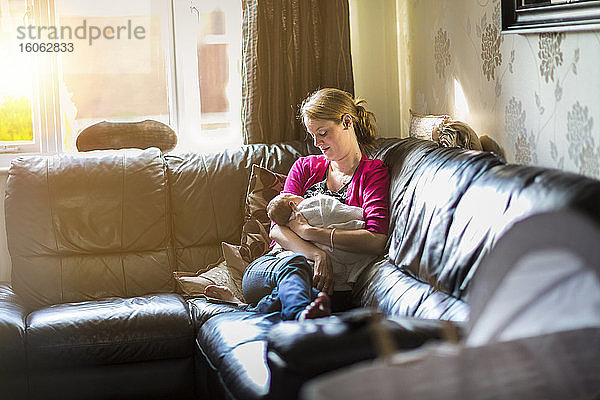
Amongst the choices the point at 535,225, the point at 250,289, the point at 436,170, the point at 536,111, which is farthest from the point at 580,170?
the point at 250,289

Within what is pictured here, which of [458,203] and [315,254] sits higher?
[458,203]

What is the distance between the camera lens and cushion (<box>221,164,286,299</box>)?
3305mm

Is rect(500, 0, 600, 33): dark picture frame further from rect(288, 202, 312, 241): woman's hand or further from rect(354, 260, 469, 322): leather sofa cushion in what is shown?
rect(288, 202, 312, 241): woman's hand

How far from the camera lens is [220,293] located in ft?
10.2

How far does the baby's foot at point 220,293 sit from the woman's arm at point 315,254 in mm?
290

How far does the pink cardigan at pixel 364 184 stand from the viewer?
2846 mm

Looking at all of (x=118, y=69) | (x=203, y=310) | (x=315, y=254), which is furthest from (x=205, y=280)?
(x=118, y=69)

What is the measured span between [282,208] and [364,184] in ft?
1.09

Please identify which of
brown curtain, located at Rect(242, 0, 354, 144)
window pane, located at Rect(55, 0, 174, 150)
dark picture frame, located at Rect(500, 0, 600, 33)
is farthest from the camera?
window pane, located at Rect(55, 0, 174, 150)

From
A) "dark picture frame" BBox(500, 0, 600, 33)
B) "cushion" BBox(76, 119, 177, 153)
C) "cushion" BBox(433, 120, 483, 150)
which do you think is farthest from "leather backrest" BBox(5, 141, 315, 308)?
"dark picture frame" BBox(500, 0, 600, 33)

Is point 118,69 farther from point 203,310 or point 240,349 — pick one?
point 240,349

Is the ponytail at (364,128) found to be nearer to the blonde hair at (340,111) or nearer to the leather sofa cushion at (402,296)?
the blonde hair at (340,111)

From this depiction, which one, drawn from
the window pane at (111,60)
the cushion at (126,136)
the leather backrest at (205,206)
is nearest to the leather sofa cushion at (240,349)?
the leather backrest at (205,206)

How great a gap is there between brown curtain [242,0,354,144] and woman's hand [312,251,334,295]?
3.68 feet
